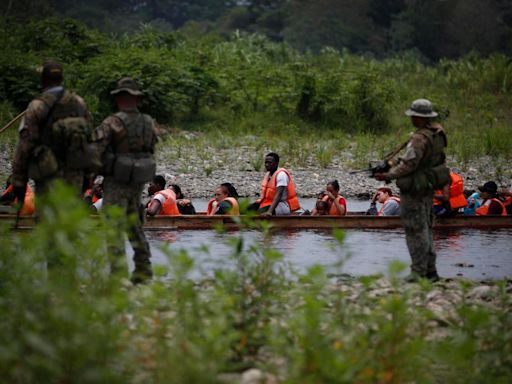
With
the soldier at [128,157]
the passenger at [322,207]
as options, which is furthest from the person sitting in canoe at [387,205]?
the soldier at [128,157]

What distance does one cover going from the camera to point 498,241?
15508 millimetres

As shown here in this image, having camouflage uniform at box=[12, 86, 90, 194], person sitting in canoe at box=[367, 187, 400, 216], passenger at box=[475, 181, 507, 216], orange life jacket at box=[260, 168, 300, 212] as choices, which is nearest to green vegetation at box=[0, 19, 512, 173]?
person sitting in canoe at box=[367, 187, 400, 216]

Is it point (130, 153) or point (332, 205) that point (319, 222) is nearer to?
point (332, 205)

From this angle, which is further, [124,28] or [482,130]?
[124,28]

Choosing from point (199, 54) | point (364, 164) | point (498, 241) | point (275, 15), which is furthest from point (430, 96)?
point (275, 15)

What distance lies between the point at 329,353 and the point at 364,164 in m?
20.5

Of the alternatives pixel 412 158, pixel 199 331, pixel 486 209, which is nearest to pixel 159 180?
pixel 486 209

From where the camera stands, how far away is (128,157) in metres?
9.84

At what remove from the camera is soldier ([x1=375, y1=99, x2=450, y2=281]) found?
10.6 metres

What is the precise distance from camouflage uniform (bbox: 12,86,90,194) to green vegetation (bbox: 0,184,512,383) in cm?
113

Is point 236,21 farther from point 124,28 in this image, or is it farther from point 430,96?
point 430,96

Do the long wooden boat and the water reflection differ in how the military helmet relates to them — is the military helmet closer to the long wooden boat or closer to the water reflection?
the water reflection

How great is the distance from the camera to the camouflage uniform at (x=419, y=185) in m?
10.6

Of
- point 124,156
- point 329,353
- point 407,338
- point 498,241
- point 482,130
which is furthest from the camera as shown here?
point 482,130
